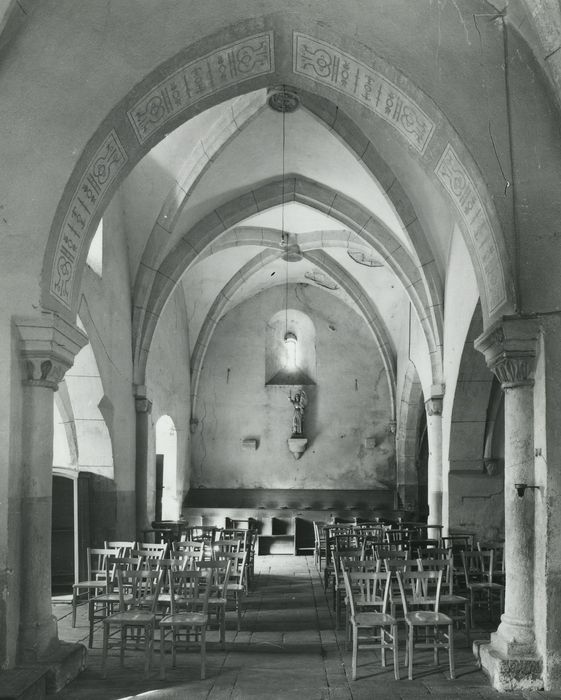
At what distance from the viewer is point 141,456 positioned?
12883mm

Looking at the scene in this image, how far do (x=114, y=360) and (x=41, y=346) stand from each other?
5613 mm

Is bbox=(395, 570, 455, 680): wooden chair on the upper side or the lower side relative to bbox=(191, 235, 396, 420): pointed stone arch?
lower

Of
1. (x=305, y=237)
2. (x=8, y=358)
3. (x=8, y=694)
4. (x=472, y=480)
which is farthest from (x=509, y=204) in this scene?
(x=305, y=237)

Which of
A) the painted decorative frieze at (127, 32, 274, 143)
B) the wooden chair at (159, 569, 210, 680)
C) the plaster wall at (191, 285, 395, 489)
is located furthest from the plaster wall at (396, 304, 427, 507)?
the painted decorative frieze at (127, 32, 274, 143)

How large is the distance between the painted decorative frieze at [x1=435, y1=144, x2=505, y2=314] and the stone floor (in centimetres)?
310

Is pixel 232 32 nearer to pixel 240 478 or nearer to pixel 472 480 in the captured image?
pixel 472 480

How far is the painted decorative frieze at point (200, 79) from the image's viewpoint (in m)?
Answer: 6.66

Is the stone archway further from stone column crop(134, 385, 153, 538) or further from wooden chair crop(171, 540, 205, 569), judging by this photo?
stone column crop(134, 385, 153, 538)

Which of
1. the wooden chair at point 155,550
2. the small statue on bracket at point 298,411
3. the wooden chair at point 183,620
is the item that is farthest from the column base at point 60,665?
the small statue on bracket at point 298,411

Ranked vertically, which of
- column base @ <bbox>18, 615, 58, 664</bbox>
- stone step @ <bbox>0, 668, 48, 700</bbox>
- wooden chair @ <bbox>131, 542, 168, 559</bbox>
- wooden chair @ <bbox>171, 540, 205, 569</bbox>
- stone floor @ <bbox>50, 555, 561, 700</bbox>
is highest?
wooden chair @ <bbox>131, 542, 168, 559</bbox>

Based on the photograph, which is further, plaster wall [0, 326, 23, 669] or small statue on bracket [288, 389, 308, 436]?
small statue on bracket [288, 389, 308, 436]

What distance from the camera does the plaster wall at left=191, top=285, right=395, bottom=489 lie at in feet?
63.7

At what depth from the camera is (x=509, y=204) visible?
6.49m

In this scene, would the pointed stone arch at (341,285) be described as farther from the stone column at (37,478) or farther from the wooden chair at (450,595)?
the stone column at (37,478)
